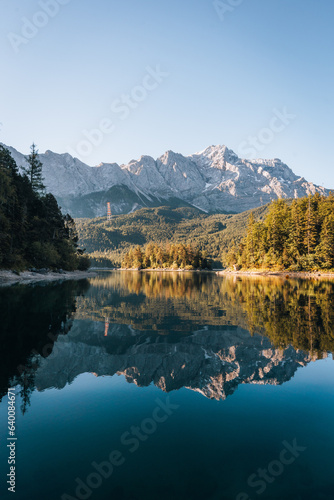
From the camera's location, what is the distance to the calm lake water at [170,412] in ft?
19.9

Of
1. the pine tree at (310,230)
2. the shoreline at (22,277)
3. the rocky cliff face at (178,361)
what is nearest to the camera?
the rocky cliff face at (178,361)

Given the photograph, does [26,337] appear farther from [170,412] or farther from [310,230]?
[310,230]

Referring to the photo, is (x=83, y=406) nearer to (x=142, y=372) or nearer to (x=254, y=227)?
(x=142, y=372)

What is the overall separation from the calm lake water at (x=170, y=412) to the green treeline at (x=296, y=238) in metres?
81.1

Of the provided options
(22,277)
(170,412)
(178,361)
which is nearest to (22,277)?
(22,277)

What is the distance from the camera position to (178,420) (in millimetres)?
8758

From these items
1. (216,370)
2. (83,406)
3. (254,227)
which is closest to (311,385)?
(216,370)

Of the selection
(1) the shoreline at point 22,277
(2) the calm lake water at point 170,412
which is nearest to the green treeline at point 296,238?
(1) the shoreline at point 22,277

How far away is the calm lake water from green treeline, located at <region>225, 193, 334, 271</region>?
81.1 m

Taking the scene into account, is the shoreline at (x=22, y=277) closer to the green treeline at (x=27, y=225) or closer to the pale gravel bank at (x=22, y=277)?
the pale gravel bank at (x=22, y=277)

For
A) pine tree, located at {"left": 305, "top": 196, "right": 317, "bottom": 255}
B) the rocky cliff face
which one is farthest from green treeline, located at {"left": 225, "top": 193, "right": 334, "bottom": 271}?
the rocky cliff face

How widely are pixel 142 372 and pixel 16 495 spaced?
7.59 metres

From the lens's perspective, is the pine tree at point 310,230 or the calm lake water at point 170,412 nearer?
the calm lake water at point 170,412

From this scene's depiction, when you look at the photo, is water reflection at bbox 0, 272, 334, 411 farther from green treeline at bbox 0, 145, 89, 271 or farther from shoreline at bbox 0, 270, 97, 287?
green treeline at bbox 0, 145, 89, 271
